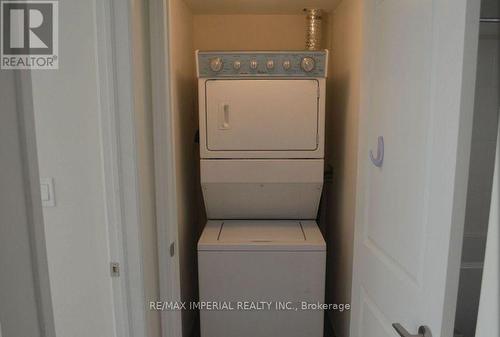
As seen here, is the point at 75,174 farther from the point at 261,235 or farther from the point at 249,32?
the point at 249,32

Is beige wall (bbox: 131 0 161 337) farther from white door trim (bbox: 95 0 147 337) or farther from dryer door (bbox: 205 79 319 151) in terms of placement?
dryer door (bbox: 205 79 319 151)

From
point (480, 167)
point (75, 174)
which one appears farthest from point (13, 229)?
point (480, 167)

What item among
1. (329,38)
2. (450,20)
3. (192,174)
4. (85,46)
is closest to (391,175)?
(450,20)

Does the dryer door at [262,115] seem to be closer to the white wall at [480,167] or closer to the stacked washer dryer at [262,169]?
the stacked washer dryer at [262,169]

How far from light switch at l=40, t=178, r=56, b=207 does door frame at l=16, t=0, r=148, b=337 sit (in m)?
0.26

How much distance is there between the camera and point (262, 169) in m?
2.03

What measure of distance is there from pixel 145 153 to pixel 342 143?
1301mm

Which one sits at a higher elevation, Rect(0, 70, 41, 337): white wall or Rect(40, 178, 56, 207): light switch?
Rect(0, 70, 41, 337): white wall

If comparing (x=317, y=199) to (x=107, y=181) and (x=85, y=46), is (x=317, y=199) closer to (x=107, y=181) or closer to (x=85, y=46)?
(x=107, y=181)

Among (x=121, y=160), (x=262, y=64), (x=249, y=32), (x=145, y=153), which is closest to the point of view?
(x=121, y=160)

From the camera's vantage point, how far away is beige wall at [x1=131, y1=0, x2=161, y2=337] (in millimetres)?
1311

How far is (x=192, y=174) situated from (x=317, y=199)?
90 centimetres

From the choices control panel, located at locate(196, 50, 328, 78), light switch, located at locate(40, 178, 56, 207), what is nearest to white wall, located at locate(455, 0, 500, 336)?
control panel, located at locate(196, 50, 328, 78)

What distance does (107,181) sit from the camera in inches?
50.0
